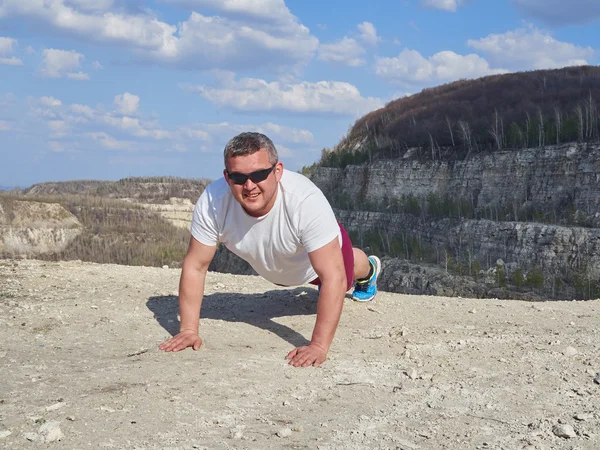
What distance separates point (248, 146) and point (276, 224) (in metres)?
0.62

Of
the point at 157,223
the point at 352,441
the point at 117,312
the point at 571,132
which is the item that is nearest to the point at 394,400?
the point at 352,441

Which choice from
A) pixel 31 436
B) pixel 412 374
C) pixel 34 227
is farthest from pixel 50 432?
pixel 34 227

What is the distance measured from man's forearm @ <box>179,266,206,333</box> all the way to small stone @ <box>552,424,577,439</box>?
267cm

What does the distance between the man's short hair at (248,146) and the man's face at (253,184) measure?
0.09 ft

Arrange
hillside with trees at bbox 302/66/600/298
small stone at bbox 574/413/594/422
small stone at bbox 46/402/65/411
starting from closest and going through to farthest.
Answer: small stone at bbox 46/402/65/411
small stone at bbox 574/413/594/422
hillside with trees at bbox 302/66/600/298

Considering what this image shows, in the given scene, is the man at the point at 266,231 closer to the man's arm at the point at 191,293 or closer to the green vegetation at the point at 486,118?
the man's arm at the point at 191,293

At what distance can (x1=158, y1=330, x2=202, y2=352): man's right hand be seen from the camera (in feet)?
15.8

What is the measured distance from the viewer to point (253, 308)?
273 inches

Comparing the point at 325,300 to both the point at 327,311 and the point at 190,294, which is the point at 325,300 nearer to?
the point at 327,311

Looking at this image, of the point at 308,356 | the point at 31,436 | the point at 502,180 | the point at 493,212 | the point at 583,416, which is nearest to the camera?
the point at 31,436

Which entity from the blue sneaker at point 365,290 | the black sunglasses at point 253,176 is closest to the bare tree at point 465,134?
the blue sneaker at point 365,290

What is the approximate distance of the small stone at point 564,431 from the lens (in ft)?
A: 11.0

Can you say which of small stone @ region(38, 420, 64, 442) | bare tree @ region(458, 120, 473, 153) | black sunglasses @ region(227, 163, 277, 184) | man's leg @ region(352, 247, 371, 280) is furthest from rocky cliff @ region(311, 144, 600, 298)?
small stone @ region(38, 420, 64, 442)

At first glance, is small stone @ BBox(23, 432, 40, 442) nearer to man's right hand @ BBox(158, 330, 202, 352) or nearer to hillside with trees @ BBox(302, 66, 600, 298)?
man's right hand @ BBox(158, 330, 202, 352)
